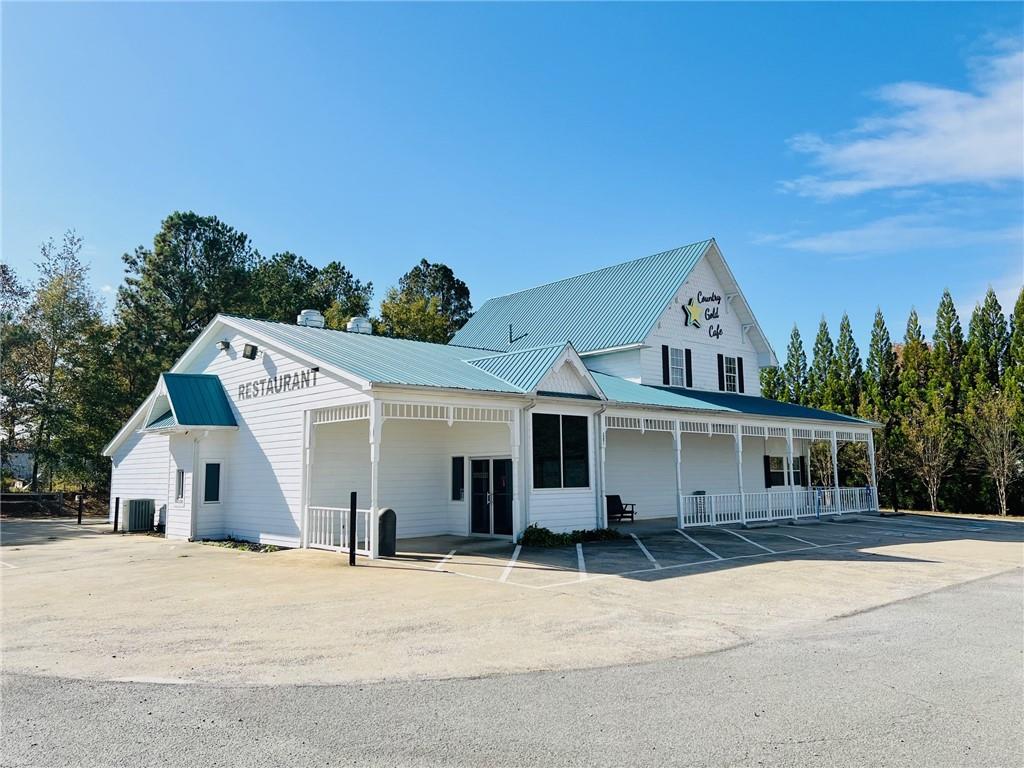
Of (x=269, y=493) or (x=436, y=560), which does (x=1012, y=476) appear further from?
(x=269, y=493)

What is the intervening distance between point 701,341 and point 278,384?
1543 cm

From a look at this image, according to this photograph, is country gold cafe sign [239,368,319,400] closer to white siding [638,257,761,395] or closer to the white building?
the white building

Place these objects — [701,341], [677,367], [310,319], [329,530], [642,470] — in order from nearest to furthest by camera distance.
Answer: [329,530] < [310,319] < [642,470] < [677,367] < [701,341]

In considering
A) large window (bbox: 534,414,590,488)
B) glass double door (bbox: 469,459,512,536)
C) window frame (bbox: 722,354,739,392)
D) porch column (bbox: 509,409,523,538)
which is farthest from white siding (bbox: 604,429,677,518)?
porch column (bbox: 509,409,523,538)

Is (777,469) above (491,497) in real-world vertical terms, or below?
above

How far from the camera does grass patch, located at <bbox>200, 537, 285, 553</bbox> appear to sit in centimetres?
1773

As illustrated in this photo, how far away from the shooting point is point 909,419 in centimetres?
3356

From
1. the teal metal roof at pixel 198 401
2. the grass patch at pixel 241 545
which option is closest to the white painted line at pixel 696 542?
the grass patch at pixel 241 545

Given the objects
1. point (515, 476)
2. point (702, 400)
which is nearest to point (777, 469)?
point (702, 400)

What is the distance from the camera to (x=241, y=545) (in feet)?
61.1

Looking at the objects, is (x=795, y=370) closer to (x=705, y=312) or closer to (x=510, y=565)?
(x=705, y=312)

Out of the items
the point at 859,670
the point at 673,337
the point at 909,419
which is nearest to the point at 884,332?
the point at 909,419

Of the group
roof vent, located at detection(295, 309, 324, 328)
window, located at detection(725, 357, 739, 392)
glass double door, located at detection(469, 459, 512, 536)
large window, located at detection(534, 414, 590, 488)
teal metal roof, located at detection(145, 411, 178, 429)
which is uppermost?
roof vent, located at detection(295, 309, 324, 328)

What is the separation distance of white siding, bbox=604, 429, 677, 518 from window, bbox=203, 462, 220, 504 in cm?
1163
